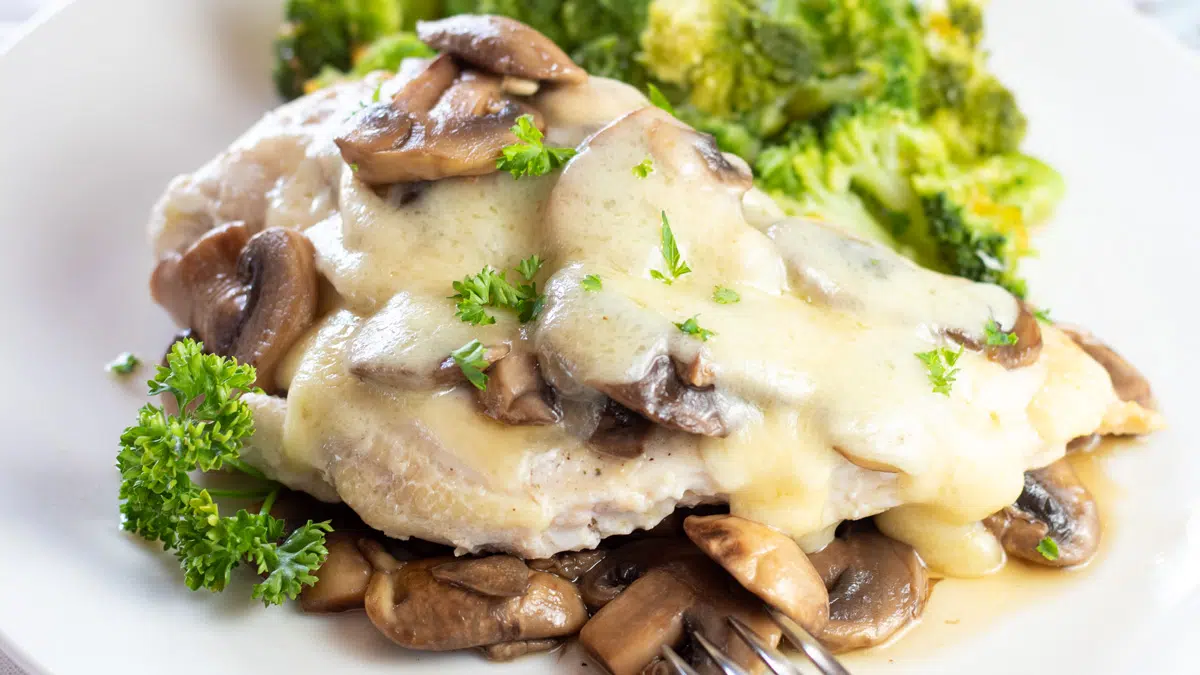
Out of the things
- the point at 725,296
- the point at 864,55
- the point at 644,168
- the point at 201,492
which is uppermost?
the point at 644,168

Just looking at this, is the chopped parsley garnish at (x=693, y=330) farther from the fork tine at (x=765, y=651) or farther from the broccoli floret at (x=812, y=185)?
the broccoli floret at (x=812, y=185)

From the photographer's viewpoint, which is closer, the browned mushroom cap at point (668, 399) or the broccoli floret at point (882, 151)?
the browned mushroom cap at point (668, 399)

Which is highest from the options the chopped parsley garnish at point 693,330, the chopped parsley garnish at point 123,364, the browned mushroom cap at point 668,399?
the chopped parsley garnish at point 693,330

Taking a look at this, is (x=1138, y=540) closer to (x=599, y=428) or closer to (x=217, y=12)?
Result: (x=599, y=428)

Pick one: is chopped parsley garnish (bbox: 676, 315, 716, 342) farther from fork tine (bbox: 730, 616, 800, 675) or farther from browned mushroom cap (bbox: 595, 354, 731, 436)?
fork tine (bbox: 730, 616, 800, 675)

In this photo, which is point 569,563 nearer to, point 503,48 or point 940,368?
point 940,368

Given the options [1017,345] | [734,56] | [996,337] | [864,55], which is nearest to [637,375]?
[996,337]

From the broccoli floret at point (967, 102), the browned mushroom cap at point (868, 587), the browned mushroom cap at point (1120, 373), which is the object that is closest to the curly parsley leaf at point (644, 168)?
the browned mushroom cap at point (868, 587)
